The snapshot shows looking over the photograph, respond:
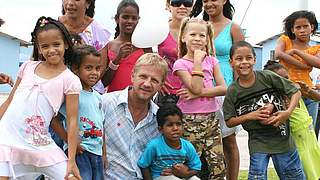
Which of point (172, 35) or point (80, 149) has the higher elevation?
point (172, 35)

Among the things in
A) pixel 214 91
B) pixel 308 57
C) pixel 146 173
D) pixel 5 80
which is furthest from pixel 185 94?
pixel 308 57

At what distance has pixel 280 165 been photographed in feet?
15.5

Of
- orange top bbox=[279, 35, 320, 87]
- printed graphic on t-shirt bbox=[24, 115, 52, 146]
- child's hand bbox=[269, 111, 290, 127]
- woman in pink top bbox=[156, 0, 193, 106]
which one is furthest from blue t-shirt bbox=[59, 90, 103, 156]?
orange top bbox=[279, 35, 320, 87]

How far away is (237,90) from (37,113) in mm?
1719

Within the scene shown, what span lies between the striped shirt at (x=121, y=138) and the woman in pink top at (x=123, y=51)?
577 millimetres

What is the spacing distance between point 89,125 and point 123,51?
1053 millimetres

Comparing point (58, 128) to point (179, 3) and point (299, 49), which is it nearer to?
point (179, 3)

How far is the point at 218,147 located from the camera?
15.3 feet

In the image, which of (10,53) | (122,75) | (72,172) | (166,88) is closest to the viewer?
(72,172)

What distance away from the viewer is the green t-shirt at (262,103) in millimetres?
4668

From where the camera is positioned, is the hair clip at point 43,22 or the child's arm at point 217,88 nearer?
the hair clip at point 43,22

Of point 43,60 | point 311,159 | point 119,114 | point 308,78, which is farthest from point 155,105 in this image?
point 308,78

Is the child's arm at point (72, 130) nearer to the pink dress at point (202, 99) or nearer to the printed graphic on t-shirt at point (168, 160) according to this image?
the printed graphic on t-shirt at point (168, 160)

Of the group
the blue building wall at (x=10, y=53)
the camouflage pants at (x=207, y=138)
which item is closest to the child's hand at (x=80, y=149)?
the camouflage pants at (x=207, y=138)
